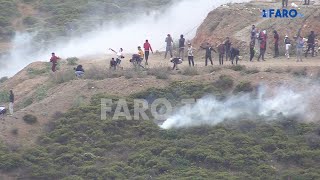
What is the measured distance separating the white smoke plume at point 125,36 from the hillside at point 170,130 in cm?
1247

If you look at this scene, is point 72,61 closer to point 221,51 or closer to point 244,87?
point 221,51

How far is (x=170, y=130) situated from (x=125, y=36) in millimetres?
22218

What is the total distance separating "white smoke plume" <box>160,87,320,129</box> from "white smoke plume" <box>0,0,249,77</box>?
16.4 metres

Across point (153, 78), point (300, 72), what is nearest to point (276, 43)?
point (300, 72)

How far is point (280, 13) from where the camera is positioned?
48.2 meters

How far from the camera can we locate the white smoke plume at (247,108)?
3834cm

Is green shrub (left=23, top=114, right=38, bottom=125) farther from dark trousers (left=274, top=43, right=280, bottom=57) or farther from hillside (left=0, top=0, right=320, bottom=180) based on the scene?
dark trousers (left=274, top=43, right=280, bottom=57)

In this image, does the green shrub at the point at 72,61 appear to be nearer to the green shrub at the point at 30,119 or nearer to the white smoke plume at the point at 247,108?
the green shrub at the point at 30,119

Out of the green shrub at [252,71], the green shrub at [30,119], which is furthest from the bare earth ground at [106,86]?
the green shrub at [252,71]

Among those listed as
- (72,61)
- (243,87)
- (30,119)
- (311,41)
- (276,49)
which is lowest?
(30,119)

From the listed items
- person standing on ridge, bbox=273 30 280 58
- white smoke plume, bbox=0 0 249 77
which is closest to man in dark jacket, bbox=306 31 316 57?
person standing on ridge, bbox=273 30 280 58

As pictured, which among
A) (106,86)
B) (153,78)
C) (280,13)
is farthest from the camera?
(280,13)

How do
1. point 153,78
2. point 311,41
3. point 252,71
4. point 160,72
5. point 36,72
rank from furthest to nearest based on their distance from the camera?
1. point 36,72
2. point 311,41
3. point 160,72
4. point 153,78
5. point 252,71

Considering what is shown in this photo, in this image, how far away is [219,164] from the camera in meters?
35.6
